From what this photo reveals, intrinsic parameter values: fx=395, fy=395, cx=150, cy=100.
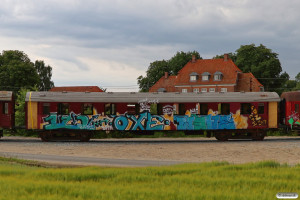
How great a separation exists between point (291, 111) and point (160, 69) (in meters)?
60.9

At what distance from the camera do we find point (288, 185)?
8.49 meters

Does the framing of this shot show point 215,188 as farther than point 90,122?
No

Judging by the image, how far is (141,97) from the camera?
97.3 ft

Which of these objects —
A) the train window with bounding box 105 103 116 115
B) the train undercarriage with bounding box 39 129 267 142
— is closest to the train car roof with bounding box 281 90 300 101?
the train undercarriage with bounding box 39 129 267 142

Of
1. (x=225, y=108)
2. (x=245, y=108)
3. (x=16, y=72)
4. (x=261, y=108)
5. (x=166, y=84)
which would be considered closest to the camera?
(x=225, y=108)

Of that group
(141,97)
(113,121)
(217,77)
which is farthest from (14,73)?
(141,97)

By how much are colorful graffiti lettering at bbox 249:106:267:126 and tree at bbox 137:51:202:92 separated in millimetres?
60770

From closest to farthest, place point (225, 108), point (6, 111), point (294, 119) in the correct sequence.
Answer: point (225, 108), point (6, 111), point (294, 119)

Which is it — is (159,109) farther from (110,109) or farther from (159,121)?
(110,109)

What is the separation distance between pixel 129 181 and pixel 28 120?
69.7 feet

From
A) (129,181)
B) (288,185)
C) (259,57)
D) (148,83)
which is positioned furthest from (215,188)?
(148,83)

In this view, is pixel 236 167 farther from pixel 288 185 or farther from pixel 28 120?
pixel 28 120

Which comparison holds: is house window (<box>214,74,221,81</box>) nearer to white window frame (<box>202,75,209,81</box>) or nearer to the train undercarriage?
white window frame (<box>202,75,209,81</box>)

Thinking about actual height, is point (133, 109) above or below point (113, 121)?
above
